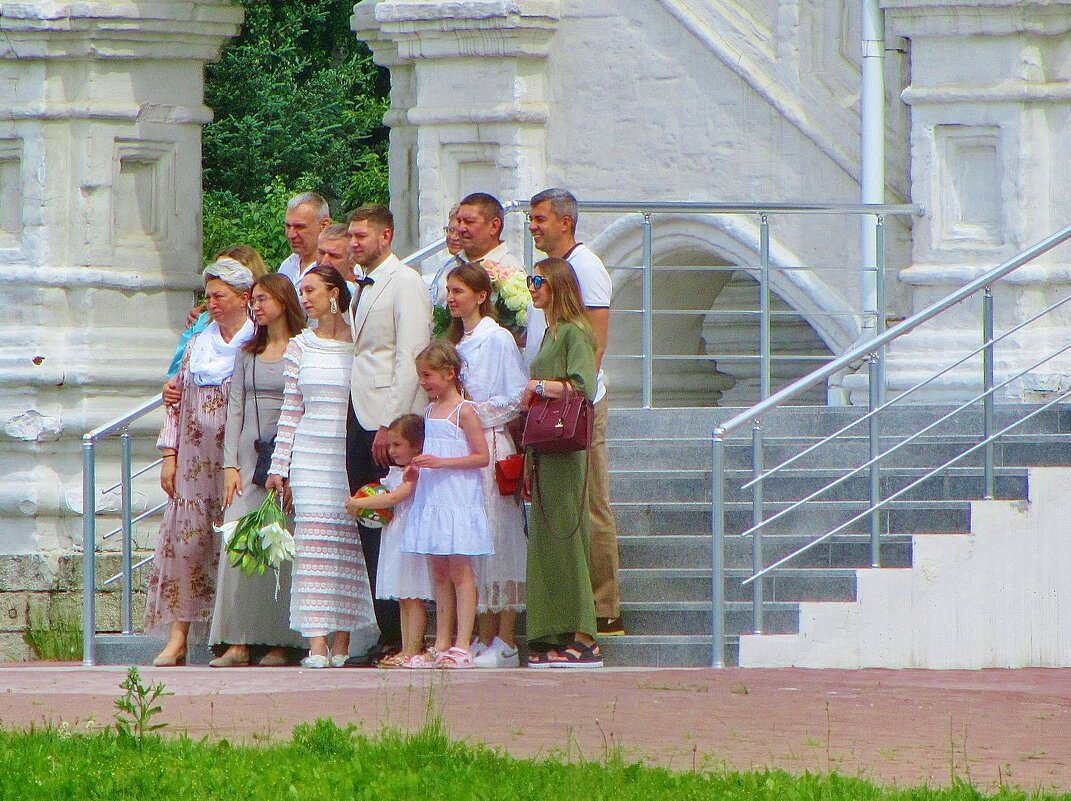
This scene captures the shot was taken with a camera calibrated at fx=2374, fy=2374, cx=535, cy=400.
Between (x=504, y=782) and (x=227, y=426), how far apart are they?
141 inches

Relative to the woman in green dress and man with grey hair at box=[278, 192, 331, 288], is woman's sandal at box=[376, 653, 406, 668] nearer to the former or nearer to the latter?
the woman in green dress

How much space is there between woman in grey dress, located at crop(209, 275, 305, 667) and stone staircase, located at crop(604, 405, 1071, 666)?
1350 millimetres

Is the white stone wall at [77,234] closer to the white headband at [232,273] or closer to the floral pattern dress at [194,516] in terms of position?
the floral pattern dress at [194,516]

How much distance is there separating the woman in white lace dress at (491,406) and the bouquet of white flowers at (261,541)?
2.37ft

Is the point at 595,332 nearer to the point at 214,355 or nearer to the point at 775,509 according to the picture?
the point at 775,509

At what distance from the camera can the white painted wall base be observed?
29.1ft

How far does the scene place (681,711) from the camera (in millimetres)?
7363

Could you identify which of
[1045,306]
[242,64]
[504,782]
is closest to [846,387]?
[1045,306]

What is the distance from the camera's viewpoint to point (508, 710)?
24.1 feet

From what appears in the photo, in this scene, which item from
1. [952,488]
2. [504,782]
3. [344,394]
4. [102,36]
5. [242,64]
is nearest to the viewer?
[504,782]

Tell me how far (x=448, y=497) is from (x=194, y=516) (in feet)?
4.06

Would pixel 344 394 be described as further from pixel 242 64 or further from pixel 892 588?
pixel 242 64

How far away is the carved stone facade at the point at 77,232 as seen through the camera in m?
Result: 12.0

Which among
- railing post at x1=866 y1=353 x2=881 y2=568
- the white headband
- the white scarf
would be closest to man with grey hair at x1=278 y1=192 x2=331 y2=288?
the white headband
